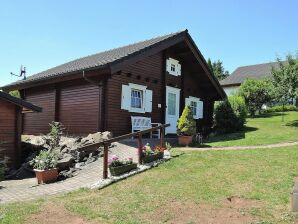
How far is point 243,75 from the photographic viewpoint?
43.1m

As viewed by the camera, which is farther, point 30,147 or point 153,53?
point 153,53

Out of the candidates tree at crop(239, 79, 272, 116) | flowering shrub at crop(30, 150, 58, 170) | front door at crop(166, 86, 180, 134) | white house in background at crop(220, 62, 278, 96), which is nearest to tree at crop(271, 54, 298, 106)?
tree at crop(239, 79, 272, 116)

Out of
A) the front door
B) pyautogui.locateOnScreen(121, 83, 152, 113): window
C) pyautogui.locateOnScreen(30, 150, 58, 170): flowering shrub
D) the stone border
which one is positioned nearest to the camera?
the stone border

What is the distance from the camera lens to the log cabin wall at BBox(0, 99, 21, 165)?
43.7 ft

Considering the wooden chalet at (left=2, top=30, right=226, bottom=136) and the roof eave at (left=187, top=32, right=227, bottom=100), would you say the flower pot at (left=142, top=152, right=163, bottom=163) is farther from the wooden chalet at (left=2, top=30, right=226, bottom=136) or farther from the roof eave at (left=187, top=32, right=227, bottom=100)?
the roof eave at (left=187, top=32, right=227, bottom=100)

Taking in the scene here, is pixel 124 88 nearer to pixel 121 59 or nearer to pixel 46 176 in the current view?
pixel 121 59

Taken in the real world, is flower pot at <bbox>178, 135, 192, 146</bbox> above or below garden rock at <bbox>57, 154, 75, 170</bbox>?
above

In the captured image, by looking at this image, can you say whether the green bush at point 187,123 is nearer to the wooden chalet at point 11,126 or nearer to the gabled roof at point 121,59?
the gabled roof at point 121,59

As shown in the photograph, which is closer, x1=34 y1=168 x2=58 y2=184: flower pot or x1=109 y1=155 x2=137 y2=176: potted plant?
x1=109 y1=155 x2=137 y2=176: potted plant

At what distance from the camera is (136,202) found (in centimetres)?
723

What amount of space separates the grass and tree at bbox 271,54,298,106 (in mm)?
12243

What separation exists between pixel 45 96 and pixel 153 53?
5777 mm

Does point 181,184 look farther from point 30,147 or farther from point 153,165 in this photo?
point 30,147

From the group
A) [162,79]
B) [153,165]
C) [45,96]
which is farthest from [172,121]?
[153,165]
